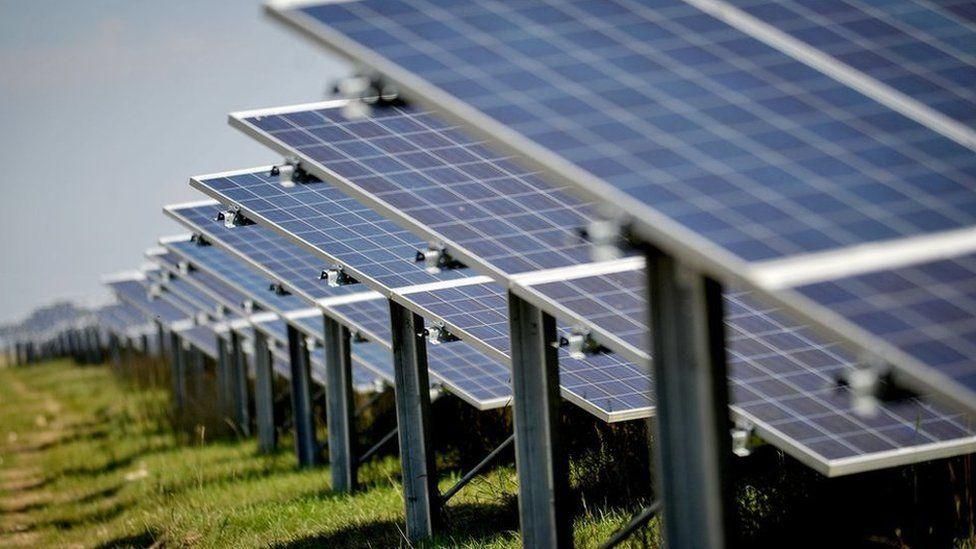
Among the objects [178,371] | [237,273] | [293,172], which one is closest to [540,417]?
[293,172]

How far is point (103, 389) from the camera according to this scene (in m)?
45.2

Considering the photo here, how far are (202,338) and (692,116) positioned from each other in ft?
85.7

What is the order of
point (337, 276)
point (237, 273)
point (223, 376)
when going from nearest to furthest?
point (337, 276) < point (237, 273) < point (223, 376)

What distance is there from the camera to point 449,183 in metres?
11.5

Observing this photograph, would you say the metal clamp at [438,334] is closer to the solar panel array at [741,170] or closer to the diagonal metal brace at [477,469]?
the diagonal metal brace at [477,469]

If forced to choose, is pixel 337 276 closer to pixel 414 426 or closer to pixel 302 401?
pixel 414 426

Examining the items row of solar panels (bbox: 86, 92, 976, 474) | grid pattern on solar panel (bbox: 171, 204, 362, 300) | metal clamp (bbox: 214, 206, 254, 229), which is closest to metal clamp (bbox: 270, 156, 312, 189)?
row of solar panels (bbox: 86, 92, 976, 474)

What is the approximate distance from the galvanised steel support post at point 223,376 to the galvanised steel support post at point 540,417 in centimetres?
1859

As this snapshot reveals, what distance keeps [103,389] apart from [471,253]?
3657cm

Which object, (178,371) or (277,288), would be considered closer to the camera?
(277,288)

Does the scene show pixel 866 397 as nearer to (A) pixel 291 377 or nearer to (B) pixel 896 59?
(B) pixel 896 59

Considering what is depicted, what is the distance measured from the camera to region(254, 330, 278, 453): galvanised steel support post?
77.8 feet

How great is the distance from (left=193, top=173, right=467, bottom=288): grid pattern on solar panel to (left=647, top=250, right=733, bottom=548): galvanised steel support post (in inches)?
246

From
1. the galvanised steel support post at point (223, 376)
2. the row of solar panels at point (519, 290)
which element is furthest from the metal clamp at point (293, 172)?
the galvanised steel support post at point (223, 376)
